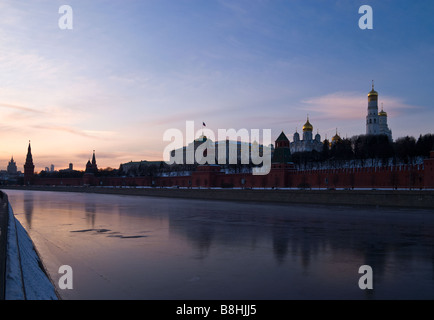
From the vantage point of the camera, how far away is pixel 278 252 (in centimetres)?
780

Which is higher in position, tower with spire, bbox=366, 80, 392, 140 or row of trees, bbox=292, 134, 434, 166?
tower with spire, bbox=366, 80, 392, 140

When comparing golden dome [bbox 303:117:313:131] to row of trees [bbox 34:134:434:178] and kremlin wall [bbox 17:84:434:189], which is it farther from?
row of trees [bbox 34:134:434:178]

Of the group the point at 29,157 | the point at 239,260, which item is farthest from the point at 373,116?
the point at 29,157

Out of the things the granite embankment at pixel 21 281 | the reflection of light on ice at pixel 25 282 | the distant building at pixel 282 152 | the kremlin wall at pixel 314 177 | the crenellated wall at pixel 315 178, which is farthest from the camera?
the distant building at pixel 282 152

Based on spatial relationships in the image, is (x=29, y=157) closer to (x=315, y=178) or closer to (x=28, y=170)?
(x=28, y=170)

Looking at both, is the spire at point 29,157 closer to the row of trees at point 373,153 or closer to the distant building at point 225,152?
the distant building at point 225,152

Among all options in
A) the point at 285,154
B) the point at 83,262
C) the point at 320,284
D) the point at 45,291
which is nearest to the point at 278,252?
the point at 320,284

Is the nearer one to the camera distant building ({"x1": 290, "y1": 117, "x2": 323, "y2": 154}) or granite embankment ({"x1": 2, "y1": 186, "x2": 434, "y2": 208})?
granite embankment ({"x1": 2, "y1": 186, "x2": 434, "y2": 208})

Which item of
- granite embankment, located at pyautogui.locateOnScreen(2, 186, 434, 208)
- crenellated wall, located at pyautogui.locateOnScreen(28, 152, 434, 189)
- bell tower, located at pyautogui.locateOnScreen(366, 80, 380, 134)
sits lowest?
granite embankment, located at pyautogui.locateOnScreen(2, 186, 434, 208)

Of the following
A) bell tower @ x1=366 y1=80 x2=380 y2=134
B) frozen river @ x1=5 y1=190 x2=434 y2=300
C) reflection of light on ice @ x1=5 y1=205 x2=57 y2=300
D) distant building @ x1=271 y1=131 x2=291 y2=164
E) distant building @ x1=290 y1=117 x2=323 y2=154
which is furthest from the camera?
distant building @ x1=290 y1=117 x2=323 y2=154

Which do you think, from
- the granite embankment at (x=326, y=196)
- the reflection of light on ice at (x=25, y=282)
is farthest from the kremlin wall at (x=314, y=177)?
the reflection of light on ice at (x=25, y=282)

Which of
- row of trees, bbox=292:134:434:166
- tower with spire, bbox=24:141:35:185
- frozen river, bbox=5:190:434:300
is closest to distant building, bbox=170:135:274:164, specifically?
row of trees, bbox=292:134:434:166

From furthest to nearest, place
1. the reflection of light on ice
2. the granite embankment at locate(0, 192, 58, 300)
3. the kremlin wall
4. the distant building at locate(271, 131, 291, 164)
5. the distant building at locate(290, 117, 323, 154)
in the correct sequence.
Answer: the distant building at locate(290, 117, 323, 154)
the distant building at locate(271, 131, 291, 164)
the kremlin wall
the reflection of light on ice
the granite embankment at locate(0, 192, 58, 300)

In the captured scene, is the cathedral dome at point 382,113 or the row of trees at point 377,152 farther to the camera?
the cathedral dome at point 382,113
